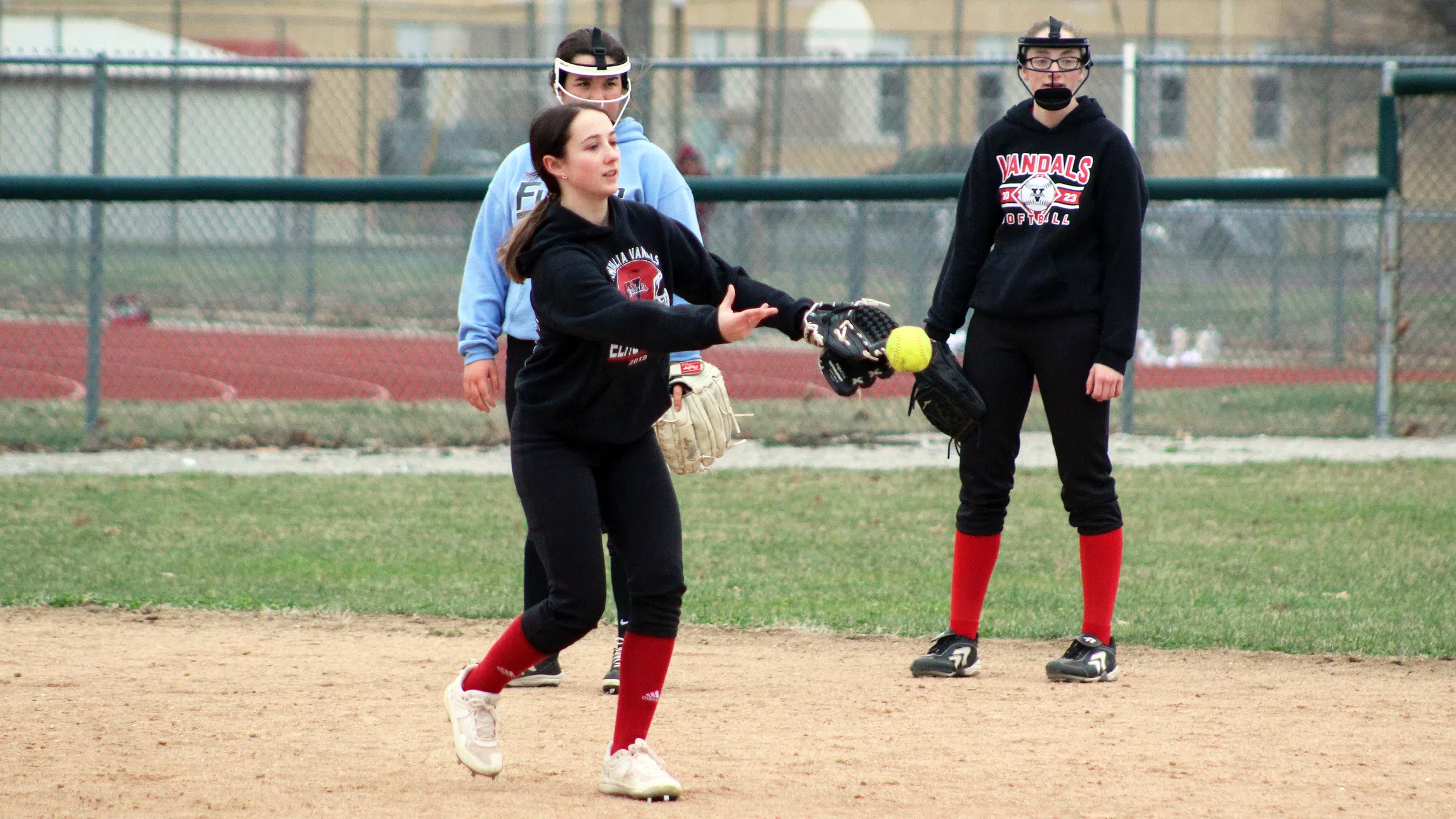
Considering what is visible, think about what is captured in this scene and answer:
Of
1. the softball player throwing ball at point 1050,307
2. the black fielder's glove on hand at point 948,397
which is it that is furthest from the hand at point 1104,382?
the black fielder's glove on hand at point 948,397

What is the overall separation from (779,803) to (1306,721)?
67.3 inches

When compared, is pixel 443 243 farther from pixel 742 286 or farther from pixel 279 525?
pixel 742 286

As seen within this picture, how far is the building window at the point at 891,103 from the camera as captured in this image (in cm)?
1582

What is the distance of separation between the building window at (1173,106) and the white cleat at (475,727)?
1773 cm

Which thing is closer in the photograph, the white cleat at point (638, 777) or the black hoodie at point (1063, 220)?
the white cleat at point (638, 777)

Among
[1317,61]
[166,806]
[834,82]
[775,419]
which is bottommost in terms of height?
[166,806]

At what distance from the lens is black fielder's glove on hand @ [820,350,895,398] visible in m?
3.37

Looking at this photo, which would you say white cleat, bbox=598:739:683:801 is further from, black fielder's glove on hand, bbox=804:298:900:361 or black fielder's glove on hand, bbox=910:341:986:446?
black fielder's glove on hand, bbox=910:341:986:446

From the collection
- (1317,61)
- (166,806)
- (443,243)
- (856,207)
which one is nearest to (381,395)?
(443,243)

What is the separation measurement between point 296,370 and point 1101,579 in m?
9.06

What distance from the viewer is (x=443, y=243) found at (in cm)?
1386

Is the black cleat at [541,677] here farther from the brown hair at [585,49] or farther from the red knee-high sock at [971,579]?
the brown hair at [585,49]

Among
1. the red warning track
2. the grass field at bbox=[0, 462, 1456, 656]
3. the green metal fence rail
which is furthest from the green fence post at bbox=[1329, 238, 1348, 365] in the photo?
the grass field at bbox=[0, 462, 1456, 656]

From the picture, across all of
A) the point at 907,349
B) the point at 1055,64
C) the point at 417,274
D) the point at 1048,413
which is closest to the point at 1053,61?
the point at 1055,64
